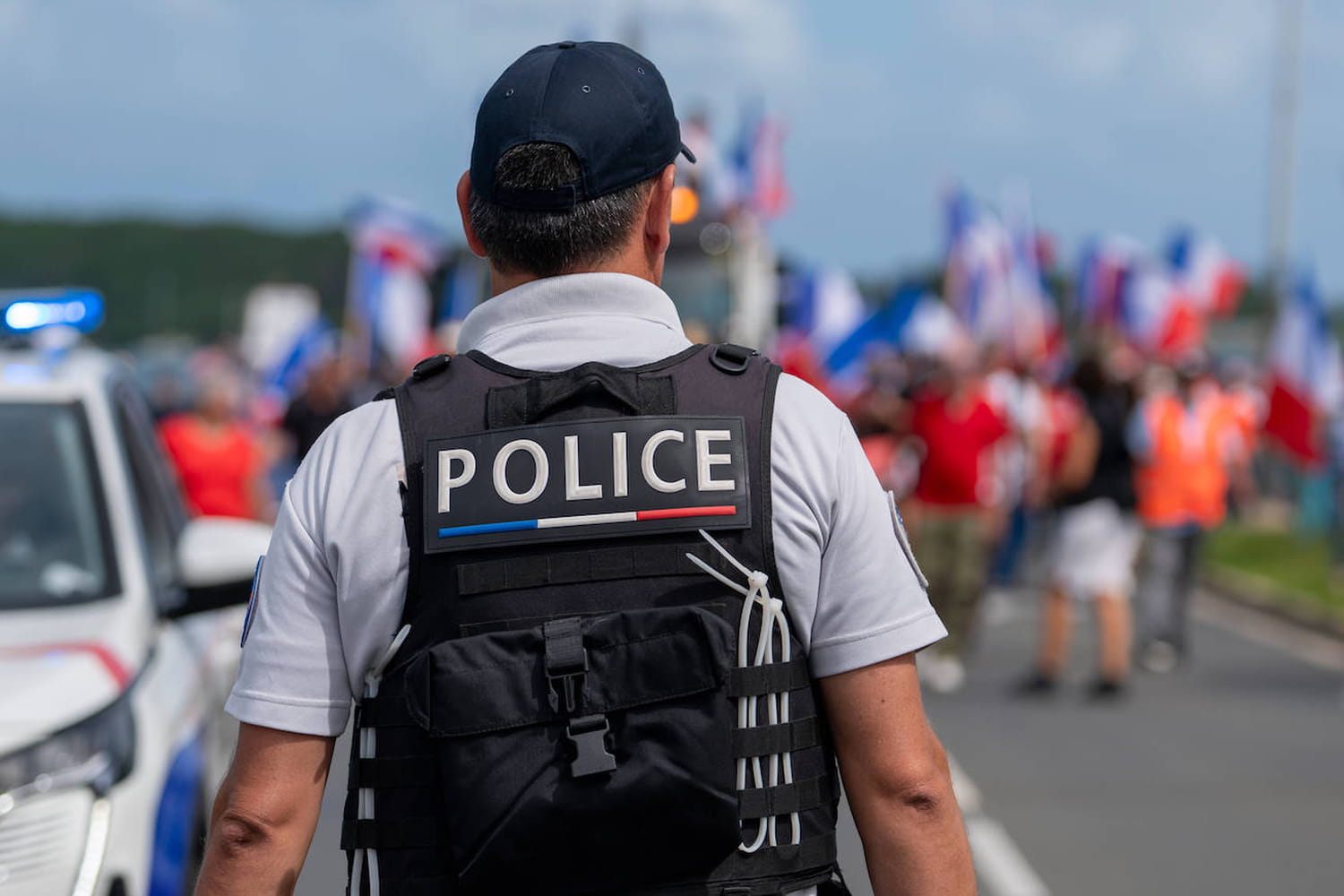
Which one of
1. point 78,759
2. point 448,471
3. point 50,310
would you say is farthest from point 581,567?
point 50,310

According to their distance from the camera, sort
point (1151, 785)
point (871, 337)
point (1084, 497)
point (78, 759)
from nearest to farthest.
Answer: point (78, 759) < point (1151, 785) < point (1084, 497) < point (871, 337)

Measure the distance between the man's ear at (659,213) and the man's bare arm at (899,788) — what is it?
0.58 meters

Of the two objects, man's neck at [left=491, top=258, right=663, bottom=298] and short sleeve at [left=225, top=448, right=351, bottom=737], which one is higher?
man's neck at [left=491, top=258, right=663, bottom=298]

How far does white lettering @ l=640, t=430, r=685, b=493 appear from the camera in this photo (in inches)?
85.3

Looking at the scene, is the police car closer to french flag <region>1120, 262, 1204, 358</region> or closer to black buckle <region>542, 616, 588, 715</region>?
black buckle <region>542, 616, 588, 715</region>

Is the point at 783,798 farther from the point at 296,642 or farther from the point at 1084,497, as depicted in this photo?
the point at 1084,497

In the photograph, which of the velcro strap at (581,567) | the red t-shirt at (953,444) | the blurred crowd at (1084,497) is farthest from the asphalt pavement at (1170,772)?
the velcro strap at (581,567)

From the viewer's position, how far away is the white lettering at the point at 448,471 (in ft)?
7.07

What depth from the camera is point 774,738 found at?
2.18 metres

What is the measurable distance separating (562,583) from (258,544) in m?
2.61

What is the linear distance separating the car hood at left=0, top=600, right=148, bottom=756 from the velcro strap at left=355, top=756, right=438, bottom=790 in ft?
5.26

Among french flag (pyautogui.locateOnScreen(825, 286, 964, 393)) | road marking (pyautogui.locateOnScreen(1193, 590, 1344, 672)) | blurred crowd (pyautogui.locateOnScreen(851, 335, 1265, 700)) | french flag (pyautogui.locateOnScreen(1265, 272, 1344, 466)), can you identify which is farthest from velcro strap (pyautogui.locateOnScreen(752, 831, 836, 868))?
french flag (pyautogui.locateOnScreen(825, 286, 964, 393))

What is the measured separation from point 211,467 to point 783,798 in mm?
10030

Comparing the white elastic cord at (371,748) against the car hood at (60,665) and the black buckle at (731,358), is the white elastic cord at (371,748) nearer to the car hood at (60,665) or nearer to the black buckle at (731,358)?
the black buckle at (731,358)
